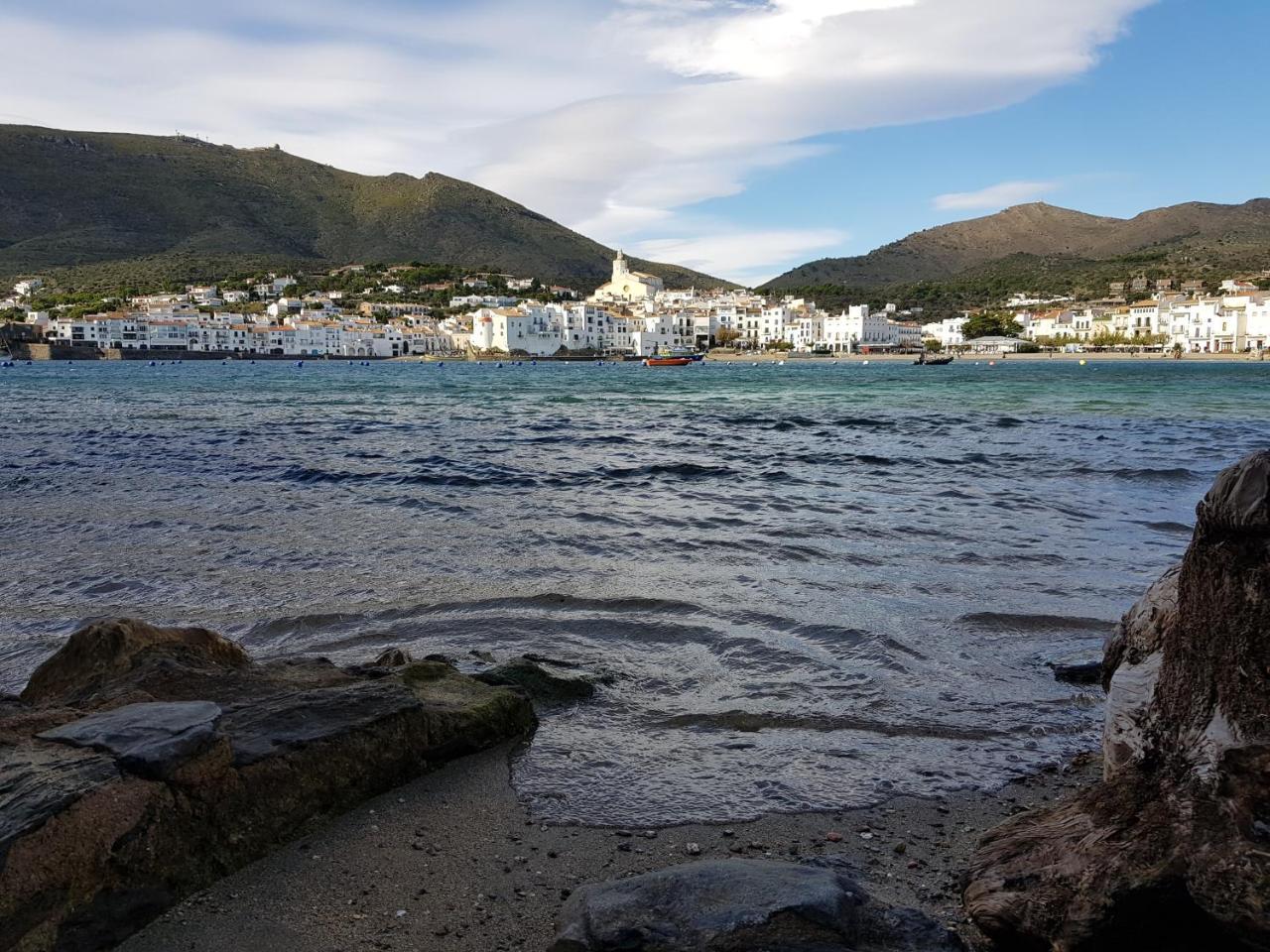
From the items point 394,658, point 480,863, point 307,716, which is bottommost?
point 480,863

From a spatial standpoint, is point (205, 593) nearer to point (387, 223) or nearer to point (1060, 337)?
point (1060, 337)

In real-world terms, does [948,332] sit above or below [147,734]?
above

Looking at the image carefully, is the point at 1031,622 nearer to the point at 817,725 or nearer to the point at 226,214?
the point at 817,725

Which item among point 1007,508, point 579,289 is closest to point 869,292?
point 579,289

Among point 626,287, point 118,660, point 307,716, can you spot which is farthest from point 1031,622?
point 626,287

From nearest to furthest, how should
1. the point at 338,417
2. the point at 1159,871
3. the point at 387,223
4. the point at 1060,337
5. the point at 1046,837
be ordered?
the point at 1159,871 < the point at 1046,837 < the point at 338,417 < the point at 1060,337 < the point at 387,223

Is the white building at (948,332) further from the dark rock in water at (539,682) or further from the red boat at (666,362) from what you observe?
the dark rock in water at (539,682)

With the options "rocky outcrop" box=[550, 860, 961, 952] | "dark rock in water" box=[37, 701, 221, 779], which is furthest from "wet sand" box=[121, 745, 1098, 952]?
"dark rock in water" box=[37, 701, 221, 779]

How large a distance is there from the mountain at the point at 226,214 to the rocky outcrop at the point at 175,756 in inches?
5725

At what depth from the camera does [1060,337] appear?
115m

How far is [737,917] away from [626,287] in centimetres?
16847

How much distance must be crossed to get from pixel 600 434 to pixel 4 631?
51.9 ft

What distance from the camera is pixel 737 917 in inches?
86.4

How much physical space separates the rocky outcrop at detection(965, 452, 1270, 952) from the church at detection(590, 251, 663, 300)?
158393mm
